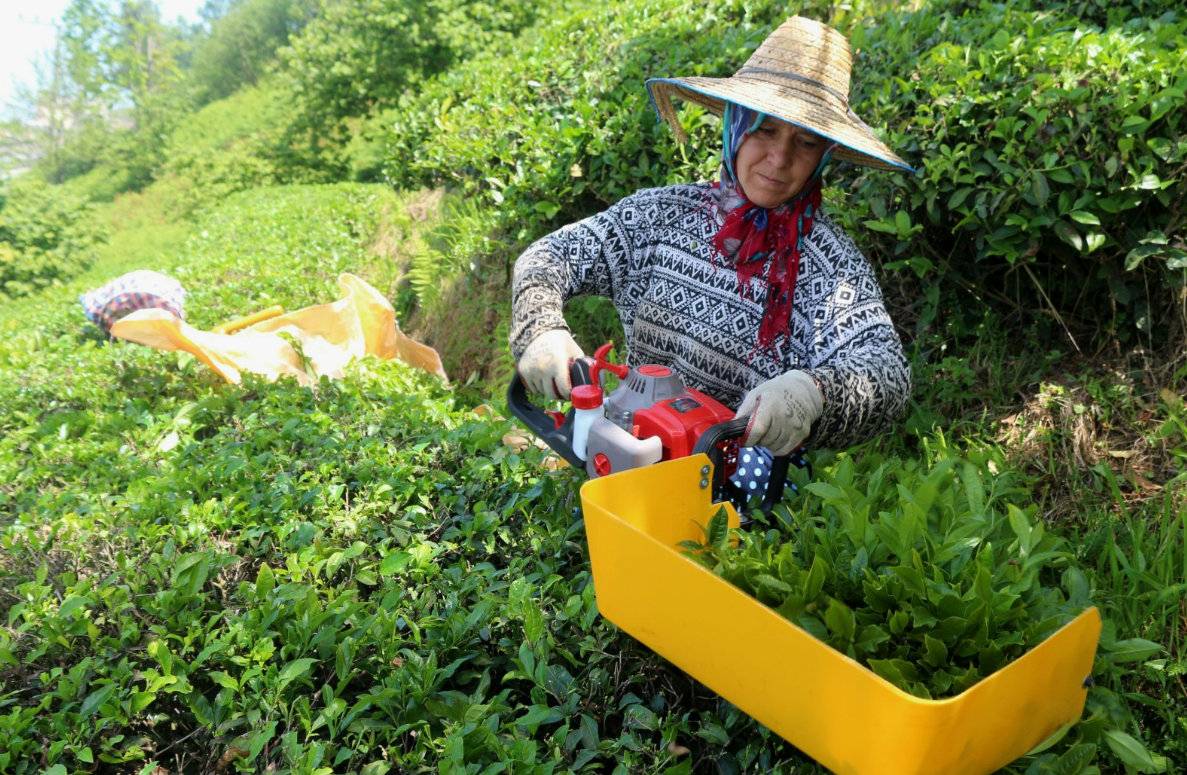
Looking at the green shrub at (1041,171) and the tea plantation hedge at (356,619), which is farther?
the green shrub at (1041,171)

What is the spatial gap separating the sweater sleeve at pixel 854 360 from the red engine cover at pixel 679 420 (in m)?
0.25

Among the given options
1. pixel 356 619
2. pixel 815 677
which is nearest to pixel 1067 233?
pixel 815 677

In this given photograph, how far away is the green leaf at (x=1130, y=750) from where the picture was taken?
1264 mm

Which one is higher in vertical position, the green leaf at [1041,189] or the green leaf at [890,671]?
the green leaf at [1041,189]

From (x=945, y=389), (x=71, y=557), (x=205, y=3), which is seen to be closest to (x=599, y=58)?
(x=945, y=389)

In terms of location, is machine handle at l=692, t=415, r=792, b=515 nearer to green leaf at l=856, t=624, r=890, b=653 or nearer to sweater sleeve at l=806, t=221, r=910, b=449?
sweater sleeve at l=806, t=221, r=910, b=449

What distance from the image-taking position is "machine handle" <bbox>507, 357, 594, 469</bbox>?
81.4 inches

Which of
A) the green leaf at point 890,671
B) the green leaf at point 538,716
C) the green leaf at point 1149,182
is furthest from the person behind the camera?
the green leaf at point 1149,182

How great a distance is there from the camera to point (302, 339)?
4430mm

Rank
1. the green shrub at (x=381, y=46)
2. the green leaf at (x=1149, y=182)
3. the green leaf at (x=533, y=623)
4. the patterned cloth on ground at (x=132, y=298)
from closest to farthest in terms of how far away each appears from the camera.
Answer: the green leaf at (x=533, y=623), the green leaf at (x=1149, y=182), the patterned cloth on ground at (x=132, y=298), the green shrub at (x=381, y=46)

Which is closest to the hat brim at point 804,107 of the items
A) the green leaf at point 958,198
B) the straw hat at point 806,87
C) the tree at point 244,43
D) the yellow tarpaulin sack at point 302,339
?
the straw hat at point 806,87

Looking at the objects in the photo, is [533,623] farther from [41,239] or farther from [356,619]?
[41,239]

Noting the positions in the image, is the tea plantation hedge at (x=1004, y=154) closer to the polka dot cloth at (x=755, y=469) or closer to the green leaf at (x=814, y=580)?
the polka dot cloth at (x=755, y=469)

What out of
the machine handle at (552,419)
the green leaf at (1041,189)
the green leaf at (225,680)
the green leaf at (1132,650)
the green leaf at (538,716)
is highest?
the green leaf at (1041,189)
